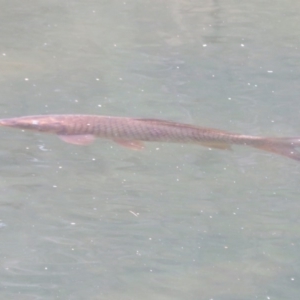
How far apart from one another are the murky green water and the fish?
92 cm

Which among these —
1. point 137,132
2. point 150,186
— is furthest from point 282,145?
point 150,186

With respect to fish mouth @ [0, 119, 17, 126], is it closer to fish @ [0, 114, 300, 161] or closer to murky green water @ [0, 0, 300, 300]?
fish @ [0, 114, 300, 161]

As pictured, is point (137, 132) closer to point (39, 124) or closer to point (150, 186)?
point (39, 124)

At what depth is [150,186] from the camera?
416 cm

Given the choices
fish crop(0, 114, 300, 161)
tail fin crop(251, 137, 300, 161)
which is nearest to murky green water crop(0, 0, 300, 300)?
fish crop(0, 114, 300, 161)

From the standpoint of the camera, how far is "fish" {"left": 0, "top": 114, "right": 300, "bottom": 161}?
9.65 ft

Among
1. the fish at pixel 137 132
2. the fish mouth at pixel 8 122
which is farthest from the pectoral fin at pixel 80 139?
the fish mouth at pixel 8 122

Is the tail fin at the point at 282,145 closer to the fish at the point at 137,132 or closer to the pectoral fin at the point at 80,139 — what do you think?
the fish at the point at 137,132

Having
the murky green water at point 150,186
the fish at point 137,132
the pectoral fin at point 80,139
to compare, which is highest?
the fish at point 137,132

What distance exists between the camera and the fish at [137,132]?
9.65 feet

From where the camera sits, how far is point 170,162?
4.38 metres

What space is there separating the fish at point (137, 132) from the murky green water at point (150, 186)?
923 mm

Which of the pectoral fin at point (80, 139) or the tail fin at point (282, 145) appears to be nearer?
the tail fin at point (282, 145)

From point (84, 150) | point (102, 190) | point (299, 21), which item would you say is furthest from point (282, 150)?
point (299, 21)
